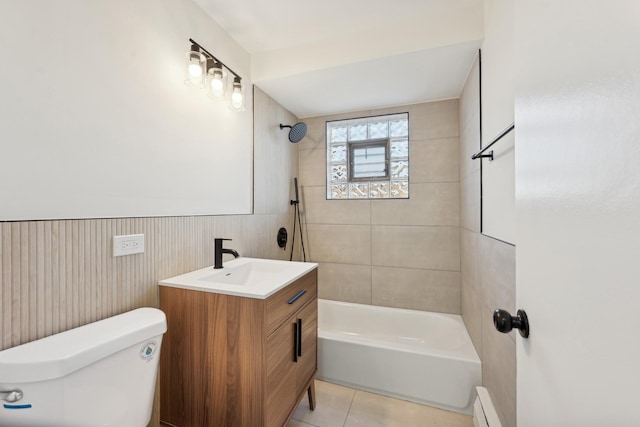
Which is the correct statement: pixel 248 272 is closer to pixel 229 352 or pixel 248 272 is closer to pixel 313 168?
pixel 229 352

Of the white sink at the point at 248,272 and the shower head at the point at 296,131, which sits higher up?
the shower head at the point at 296,131

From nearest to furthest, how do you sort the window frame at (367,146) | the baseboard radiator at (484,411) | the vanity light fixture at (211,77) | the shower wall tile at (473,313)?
the baseboard radiator at (484,411), the vanity light fixture at (211,77), the shower wall tile at (473,313), the window frame at (367,146)

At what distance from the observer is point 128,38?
1.14m

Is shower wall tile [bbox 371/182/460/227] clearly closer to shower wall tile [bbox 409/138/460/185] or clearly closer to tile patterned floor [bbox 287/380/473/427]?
shower wall tile [bbox 409/138/460/185]

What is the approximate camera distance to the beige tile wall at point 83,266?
82cm

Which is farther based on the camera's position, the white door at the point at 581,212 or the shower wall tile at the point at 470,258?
the shower wall tile at the point at 470,258

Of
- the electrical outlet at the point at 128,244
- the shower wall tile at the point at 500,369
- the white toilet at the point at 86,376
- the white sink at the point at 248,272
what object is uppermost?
the electrical outlet at the point at 128,244

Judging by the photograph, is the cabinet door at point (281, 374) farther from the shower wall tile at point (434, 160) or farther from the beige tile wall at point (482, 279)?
the shower wall tile at point (434, 160)

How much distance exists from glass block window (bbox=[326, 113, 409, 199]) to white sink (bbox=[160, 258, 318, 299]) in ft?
4.23

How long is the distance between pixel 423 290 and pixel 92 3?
2766 millimetres

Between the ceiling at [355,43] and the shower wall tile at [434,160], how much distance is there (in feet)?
1.38

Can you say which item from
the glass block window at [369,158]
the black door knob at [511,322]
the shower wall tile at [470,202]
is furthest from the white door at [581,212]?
the glass block window at [369,158]

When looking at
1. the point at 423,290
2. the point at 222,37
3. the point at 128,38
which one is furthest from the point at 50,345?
the point at 423,290

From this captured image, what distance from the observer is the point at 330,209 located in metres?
2.67
